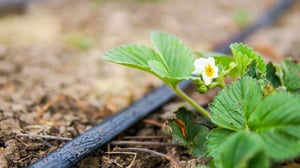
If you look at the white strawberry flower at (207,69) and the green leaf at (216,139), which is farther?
the white strawberry flower at (207,69)

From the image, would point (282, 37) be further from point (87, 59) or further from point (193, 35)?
point (87, 59)

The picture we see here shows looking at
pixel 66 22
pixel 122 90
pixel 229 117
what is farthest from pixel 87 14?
pixel 229 117

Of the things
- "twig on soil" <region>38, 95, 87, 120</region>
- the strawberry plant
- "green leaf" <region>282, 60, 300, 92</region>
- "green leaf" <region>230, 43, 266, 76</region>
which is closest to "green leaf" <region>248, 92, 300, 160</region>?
the strawberry plant

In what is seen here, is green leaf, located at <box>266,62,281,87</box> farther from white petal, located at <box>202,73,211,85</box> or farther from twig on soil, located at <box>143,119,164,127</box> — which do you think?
twig on soil, located at <box>143,119,164,127</box>

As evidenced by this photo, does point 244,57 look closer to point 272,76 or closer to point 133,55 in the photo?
point 272,76

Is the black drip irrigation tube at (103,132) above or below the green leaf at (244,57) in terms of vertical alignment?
below

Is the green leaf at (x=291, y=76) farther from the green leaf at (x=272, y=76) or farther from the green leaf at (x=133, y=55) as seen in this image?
the green leaf at (x=133, y=55)

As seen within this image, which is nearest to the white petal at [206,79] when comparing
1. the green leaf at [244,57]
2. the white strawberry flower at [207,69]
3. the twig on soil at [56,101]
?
the white strawberry flower at [207,69]
